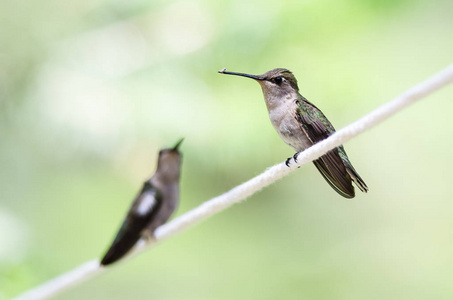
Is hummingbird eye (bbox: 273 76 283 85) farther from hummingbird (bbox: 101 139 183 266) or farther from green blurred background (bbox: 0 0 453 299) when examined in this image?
green blurred background (bbox: 0 0 453 299)

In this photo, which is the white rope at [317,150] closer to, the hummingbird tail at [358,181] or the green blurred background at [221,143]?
the hummingbird tail at [358,181]

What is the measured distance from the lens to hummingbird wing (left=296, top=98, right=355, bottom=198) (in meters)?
0.52

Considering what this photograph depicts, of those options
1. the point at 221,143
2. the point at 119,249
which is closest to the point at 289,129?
the point at 119,249

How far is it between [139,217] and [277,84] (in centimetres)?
97

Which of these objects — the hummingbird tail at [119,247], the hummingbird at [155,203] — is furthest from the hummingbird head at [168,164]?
the hummingbird tail at [119,247]

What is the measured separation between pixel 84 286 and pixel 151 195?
5.10 ft

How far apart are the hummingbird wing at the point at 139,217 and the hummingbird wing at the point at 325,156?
0.88m

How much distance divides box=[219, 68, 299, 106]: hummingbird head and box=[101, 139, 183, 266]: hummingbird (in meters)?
0.81

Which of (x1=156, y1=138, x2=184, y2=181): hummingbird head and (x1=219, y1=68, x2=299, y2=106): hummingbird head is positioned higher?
(x1=219, y1=68, x2=299, y2=106): hummingbird head

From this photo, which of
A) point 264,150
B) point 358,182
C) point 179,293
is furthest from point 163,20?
point 358,182

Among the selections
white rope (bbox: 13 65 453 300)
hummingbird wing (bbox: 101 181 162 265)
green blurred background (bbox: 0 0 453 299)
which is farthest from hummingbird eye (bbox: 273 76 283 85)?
green blurred background (bbox: 0 0 453 299)

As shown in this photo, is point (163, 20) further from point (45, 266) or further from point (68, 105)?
point (45, 266)

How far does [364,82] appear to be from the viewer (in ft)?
6.63

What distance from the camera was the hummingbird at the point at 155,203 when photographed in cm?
155
